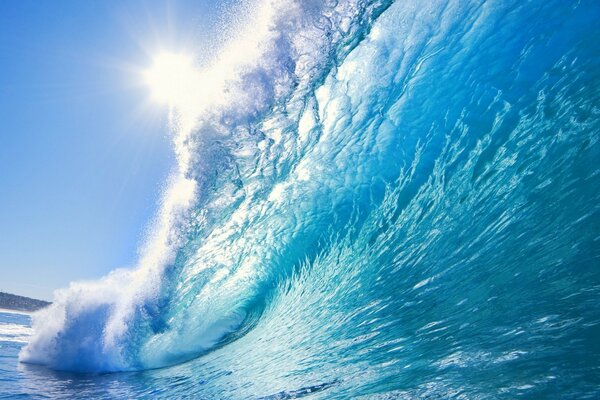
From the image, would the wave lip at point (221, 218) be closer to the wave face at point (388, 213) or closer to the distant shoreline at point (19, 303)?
the wave face at point (388, 213)

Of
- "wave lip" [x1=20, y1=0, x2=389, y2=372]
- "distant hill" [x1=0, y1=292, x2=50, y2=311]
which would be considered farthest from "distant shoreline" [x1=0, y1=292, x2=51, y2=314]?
"wave lip" [x1=20, y1=0, x2=389, y2=372]

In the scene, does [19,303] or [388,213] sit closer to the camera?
[388,213]

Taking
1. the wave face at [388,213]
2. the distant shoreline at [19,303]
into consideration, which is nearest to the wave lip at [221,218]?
the wave face at [388,213]

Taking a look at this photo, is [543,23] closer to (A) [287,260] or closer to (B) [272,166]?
(B) [272,166]

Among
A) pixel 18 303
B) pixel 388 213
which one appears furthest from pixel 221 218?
pixel 18 303

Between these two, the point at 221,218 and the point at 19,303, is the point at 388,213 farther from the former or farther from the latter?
the point at 19,303

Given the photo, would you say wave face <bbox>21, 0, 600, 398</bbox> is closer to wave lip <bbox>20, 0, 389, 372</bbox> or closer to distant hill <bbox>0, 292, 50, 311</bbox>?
wave lip <bbox>20, 0, 389, 372</bbox>

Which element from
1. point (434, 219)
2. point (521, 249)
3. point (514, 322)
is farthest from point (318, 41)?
point (514, 322)
